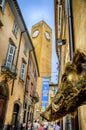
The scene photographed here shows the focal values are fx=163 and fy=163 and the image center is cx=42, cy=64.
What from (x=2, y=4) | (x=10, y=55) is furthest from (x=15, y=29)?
(x=2, y=4)

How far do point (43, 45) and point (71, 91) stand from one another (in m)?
34.4

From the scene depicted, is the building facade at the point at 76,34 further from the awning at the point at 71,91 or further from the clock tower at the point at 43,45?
the clock tower at the point at 43,45

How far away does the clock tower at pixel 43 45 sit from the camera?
34.8 metres

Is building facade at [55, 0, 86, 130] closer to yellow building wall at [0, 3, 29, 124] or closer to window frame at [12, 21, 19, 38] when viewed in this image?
yellow building wall at [0, 3, 29, 124]

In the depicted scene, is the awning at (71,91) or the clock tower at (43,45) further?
the clock tower at (43,45)

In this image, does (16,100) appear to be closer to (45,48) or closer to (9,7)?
(9,7)

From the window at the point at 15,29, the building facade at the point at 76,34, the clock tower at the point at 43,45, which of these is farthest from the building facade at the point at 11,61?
the clock tower at the point at 43,45

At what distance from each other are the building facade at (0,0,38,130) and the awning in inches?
410

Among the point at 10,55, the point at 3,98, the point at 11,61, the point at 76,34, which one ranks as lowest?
the point at 3,98

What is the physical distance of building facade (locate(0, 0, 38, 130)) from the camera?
12.2 metres

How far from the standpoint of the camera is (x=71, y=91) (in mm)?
1778

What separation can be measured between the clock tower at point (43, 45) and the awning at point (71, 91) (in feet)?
106

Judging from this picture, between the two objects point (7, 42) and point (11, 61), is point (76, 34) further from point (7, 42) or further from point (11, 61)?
point (11, 61)

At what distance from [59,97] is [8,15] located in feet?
41.1
